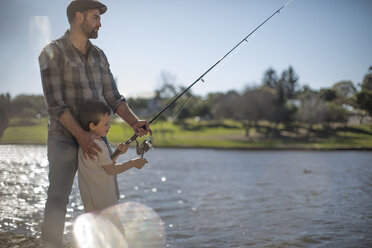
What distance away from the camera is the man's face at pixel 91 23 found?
9.71 ft

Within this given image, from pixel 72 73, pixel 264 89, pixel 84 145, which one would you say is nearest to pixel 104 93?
pixel 72 73

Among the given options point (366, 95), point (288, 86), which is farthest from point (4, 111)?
point (288, 86)

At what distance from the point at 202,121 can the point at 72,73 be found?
72089mm

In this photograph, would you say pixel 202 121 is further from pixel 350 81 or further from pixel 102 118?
pixel 102 118

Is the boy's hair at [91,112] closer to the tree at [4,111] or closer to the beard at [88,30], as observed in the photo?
the beard at [88,30]

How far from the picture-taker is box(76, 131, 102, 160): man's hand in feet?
9.12

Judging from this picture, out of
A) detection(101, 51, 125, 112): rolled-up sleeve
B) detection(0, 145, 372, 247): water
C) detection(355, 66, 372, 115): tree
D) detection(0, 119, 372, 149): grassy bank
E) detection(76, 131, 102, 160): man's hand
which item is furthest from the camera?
detection(0, 119, 372, 149): grassy bank

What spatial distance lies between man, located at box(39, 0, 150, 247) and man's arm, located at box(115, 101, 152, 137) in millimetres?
285

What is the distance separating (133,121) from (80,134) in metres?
0.60

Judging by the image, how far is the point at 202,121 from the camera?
7494 cm

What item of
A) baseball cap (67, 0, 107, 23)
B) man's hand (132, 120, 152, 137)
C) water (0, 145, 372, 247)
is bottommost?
water (0, 145, 372, 247)

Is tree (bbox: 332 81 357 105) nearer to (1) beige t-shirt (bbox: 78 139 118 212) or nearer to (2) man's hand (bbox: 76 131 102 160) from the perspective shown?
(1) beige t-shirt (bbox: 78 139 118 212)

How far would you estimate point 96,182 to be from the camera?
9.62ft

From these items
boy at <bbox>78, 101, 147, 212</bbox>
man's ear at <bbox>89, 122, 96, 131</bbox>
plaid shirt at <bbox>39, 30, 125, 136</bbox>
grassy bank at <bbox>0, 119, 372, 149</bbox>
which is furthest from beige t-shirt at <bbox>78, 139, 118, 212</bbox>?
grassy bank at <bbox>0, 119, 372, 149</bbox>
